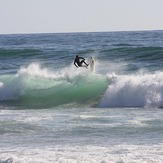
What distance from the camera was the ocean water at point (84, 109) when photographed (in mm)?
11398

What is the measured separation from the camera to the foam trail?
2069cm

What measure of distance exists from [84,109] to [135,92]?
318cm

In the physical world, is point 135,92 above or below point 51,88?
below

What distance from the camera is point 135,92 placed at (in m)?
21.8

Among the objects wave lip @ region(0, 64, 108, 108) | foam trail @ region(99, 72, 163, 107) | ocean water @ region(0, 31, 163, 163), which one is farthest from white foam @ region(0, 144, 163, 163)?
wave lip @ region(0, 64, 108, 108)

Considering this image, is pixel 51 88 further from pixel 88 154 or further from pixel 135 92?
pixel 88 154

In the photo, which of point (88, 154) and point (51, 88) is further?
point (51, 88)

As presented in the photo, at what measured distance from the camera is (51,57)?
37.0 m

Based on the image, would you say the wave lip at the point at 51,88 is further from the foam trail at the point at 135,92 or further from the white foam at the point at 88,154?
the white foam at the point at 88,154

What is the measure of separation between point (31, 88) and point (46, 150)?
45.6 feet

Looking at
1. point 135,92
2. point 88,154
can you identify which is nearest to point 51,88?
point 135,92

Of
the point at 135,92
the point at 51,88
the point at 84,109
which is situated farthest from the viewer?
the point at 51,88

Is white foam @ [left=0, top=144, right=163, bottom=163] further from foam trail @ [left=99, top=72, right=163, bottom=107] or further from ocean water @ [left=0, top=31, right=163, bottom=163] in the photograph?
foam trail @ [left=99, top=72, right=163, bottom=107]

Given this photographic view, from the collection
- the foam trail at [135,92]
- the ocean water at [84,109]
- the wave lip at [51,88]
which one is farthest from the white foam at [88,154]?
the wave lip at [51,88]
